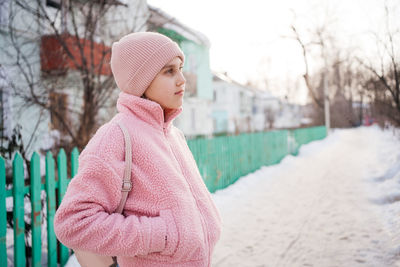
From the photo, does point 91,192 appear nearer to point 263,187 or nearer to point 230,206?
point 230,206

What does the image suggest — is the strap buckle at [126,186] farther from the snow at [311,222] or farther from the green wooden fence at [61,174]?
the snow at [311,222]

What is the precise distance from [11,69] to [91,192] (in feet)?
25.7

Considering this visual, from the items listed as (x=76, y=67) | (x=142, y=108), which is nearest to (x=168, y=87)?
(x=142, y=108)

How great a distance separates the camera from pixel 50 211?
323 cm

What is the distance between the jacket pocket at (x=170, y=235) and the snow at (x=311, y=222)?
2.41 metres

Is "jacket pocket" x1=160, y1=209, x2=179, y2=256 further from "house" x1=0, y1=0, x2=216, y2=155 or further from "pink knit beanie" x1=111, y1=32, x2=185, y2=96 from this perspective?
"house" x1=0, y1=0, x2=216, y2=155

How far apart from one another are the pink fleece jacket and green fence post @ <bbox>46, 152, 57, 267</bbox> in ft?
7.11

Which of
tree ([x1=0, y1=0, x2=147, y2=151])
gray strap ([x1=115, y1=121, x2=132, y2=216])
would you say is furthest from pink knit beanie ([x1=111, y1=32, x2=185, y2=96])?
tree ([x1=0, y1=0, x2=147, y2=151])

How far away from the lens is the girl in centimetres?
117

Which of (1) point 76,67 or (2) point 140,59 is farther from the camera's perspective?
(1) point 76,67

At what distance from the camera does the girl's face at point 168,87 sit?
1.49 meters

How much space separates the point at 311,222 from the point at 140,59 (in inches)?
167

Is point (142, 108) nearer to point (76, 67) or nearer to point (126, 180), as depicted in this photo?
point (126, 180)

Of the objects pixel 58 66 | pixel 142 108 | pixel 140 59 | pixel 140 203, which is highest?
pixel 58 66
